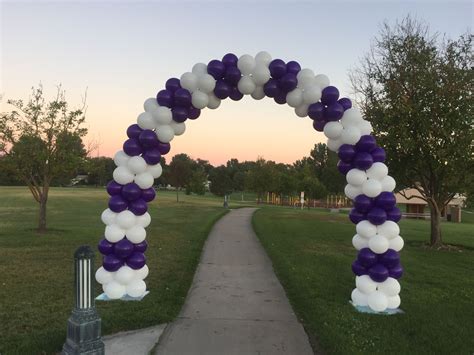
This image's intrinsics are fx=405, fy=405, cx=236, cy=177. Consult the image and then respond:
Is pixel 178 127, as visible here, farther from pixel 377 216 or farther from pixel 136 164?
pixel 377 216

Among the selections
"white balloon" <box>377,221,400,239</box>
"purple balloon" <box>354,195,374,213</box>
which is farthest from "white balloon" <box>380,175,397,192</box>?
"white balloon" <box>377,221,400,239</box>

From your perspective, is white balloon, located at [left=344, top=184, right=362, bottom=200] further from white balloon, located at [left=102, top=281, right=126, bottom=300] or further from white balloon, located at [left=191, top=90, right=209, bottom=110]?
white balloon, located at [left=102, top=281, right=126, bottom=300]

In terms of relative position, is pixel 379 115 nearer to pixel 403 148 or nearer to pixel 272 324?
pixel 403 148

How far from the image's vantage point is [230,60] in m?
7.09

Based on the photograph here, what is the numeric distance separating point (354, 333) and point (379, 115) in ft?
38.1

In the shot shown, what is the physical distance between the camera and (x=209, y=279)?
28.1 feet

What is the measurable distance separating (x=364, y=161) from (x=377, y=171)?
28 centimetres

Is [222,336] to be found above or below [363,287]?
below

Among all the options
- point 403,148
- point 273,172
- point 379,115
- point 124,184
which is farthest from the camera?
point 273,172

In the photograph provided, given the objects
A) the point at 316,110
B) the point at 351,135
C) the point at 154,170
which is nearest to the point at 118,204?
the point at 154,170

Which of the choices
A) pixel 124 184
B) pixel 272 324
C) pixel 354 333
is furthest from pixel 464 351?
pixel 124 184

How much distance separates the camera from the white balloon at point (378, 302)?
6523mm

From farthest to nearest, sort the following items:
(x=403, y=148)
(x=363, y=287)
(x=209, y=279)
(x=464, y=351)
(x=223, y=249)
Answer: (x=403, y=148) → (x=223, y=249) → (x=209, y=279) → (x=363, y=287) → (x=464, y=351)

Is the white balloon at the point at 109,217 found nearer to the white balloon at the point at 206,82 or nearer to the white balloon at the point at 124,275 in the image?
the white balloon at the point at 124,275
